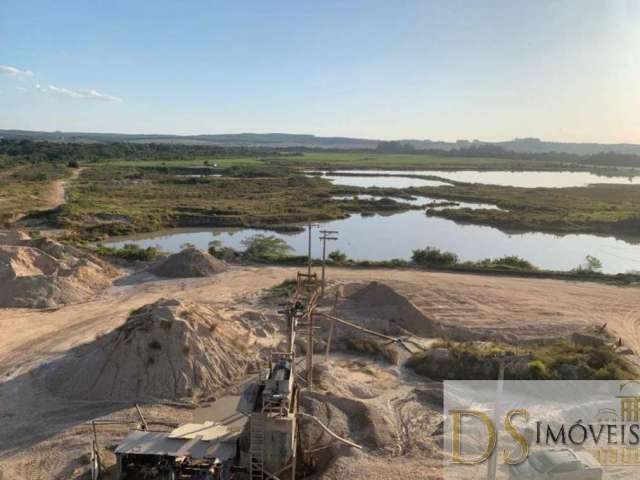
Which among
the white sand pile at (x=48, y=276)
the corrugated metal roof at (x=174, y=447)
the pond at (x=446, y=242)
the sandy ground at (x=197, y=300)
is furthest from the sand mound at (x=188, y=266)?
the corrugated metal roof at (x=174, y=447)

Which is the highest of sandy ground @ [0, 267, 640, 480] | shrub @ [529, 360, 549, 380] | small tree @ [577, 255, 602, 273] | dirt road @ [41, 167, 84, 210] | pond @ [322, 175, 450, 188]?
pond @ [322, 175, 450, 188]

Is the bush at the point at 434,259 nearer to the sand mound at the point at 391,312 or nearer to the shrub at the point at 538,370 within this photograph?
the sand mound at the point at 391,312

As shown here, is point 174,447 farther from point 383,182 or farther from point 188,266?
point 383,182

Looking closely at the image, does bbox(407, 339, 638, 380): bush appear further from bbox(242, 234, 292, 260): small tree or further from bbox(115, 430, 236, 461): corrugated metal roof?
bbox(242, 234, 292, 260): small tree

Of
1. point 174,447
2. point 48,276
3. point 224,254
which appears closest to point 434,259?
point 224,254

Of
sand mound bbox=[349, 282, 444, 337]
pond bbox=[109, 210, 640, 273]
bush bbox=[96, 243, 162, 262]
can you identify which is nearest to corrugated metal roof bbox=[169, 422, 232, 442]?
sand mound bbox=[349, 282, 444, 337]

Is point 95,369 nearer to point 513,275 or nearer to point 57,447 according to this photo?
point 57,447
